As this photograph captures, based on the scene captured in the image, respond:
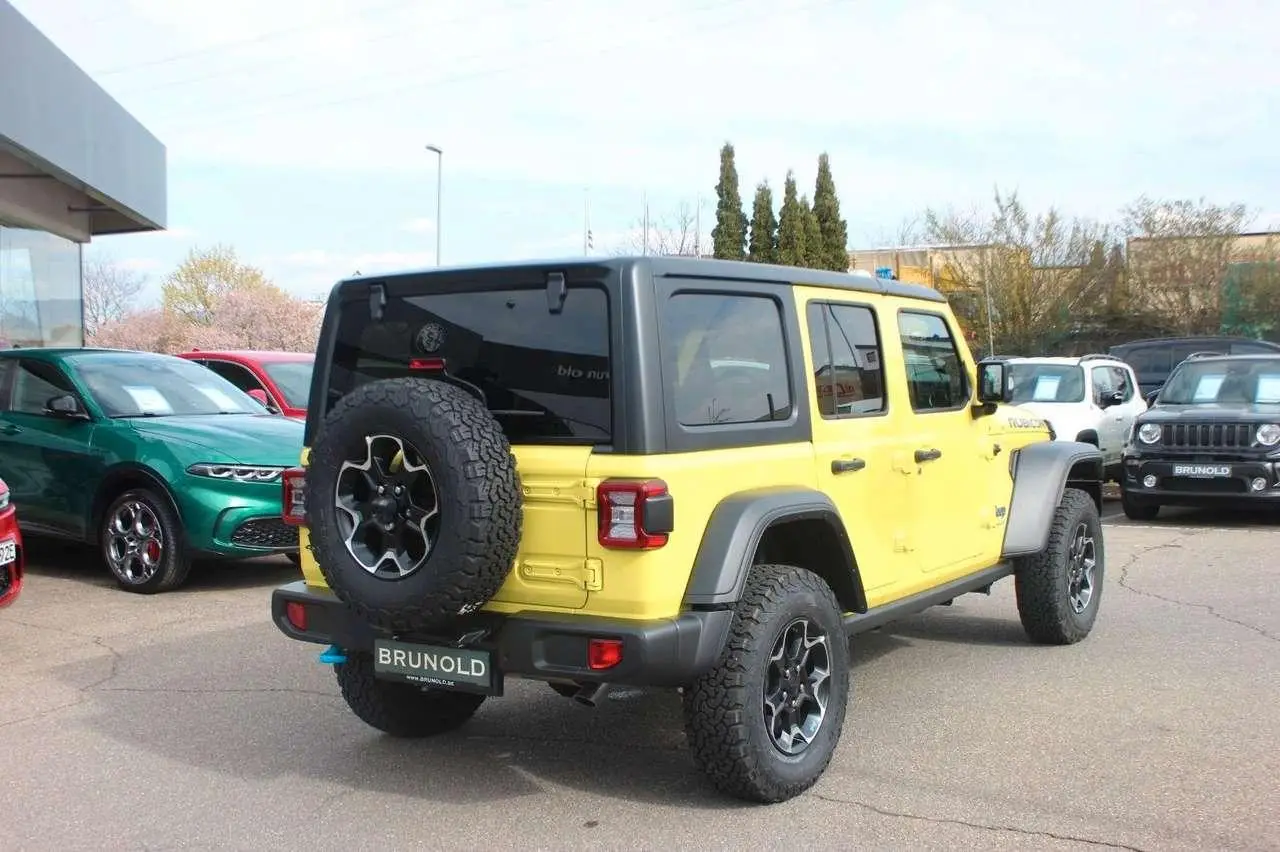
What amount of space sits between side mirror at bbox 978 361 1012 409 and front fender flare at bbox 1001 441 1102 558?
528 mm

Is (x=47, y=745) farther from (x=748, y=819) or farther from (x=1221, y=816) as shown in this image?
(x=1221, y=816)

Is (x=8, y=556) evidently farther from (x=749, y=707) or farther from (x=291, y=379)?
(x=291, y=379)

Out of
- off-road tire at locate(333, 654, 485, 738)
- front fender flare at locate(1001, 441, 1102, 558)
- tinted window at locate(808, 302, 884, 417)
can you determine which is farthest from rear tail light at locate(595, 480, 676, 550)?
front fender flare at locate(1001, 441, 1102, 558)

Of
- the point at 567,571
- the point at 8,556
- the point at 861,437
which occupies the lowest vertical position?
the point at 8,556

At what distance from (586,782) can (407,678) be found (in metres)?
0.83

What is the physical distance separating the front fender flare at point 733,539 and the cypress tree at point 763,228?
37708 mm

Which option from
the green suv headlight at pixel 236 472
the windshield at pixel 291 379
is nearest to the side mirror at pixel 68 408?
the green suv headlight at pixel 236 472

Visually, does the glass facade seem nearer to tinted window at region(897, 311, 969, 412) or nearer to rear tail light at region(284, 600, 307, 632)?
rear tail light at region(284, 600, 307, 632)

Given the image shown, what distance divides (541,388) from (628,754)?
165 centimetres

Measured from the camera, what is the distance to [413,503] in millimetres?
4102

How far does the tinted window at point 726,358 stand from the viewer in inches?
167

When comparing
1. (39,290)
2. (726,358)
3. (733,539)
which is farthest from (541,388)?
(39,290)

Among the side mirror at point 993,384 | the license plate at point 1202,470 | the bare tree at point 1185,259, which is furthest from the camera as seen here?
the bare tree at point 1185,259

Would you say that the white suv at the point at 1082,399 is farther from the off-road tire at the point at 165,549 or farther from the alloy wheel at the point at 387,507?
the alloy wheel at the point at 387,507
